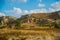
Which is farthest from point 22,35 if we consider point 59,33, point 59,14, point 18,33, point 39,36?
point 59,14

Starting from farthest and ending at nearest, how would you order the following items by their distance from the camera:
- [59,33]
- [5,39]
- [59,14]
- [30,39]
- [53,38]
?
[59,14] < [59,33] < [53,38] < [30,39] < [5,39]

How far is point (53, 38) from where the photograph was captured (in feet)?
108

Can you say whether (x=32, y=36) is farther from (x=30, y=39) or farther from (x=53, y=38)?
(x=53, y=38)

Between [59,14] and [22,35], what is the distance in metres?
147

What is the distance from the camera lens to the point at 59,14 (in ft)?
568

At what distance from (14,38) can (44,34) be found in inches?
214

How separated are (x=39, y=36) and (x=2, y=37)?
6234mm

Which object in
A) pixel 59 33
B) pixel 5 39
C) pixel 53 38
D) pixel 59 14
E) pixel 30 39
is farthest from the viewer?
pixel 59 14

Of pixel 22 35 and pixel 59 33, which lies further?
pixel 59 33

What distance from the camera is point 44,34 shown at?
31.3 m

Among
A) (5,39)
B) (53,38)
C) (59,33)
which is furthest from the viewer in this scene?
(59,33)

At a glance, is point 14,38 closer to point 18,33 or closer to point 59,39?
point 18,33

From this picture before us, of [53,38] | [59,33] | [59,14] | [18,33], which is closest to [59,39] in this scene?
[53,38]

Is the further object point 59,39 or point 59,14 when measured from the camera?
point 59,14
